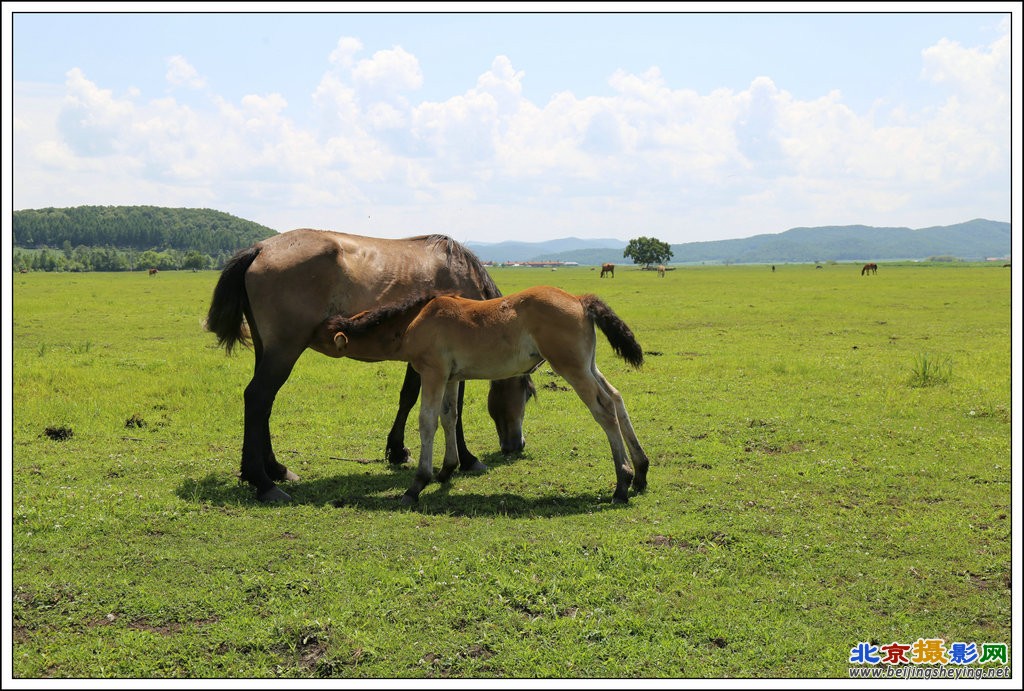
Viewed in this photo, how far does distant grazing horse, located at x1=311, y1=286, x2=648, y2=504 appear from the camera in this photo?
296 inches

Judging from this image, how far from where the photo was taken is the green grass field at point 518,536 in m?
4.69

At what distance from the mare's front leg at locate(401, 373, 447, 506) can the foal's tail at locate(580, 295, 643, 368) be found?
5.43 ft

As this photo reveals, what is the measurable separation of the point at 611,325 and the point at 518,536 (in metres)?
2.39

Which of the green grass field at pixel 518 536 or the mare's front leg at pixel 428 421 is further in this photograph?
the mare's front leg at pixel 428 421

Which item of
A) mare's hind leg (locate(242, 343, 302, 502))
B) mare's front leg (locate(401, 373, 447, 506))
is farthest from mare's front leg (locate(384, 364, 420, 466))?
mare's hind leg (locate(242, 343, 302, 502))

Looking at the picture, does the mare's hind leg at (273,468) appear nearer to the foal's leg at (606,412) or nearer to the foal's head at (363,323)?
the foal's head at (363,323)

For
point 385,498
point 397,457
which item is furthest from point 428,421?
point 397,457

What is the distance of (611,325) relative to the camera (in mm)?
7598

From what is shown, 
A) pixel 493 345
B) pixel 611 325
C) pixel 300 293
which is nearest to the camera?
pixel 611 325

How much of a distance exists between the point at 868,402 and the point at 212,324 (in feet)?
30.9

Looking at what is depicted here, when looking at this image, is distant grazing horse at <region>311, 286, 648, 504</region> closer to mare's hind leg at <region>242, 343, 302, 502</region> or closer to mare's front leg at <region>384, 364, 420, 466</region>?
mare's hind leg at <region>242, 343, 302, 502</region>

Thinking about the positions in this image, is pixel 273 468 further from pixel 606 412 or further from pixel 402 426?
pixel 606 412

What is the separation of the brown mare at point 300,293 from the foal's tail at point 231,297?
1 cm

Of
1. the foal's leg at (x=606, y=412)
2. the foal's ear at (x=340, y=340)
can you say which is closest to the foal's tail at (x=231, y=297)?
the foal's ear at (x=340, y=340)
